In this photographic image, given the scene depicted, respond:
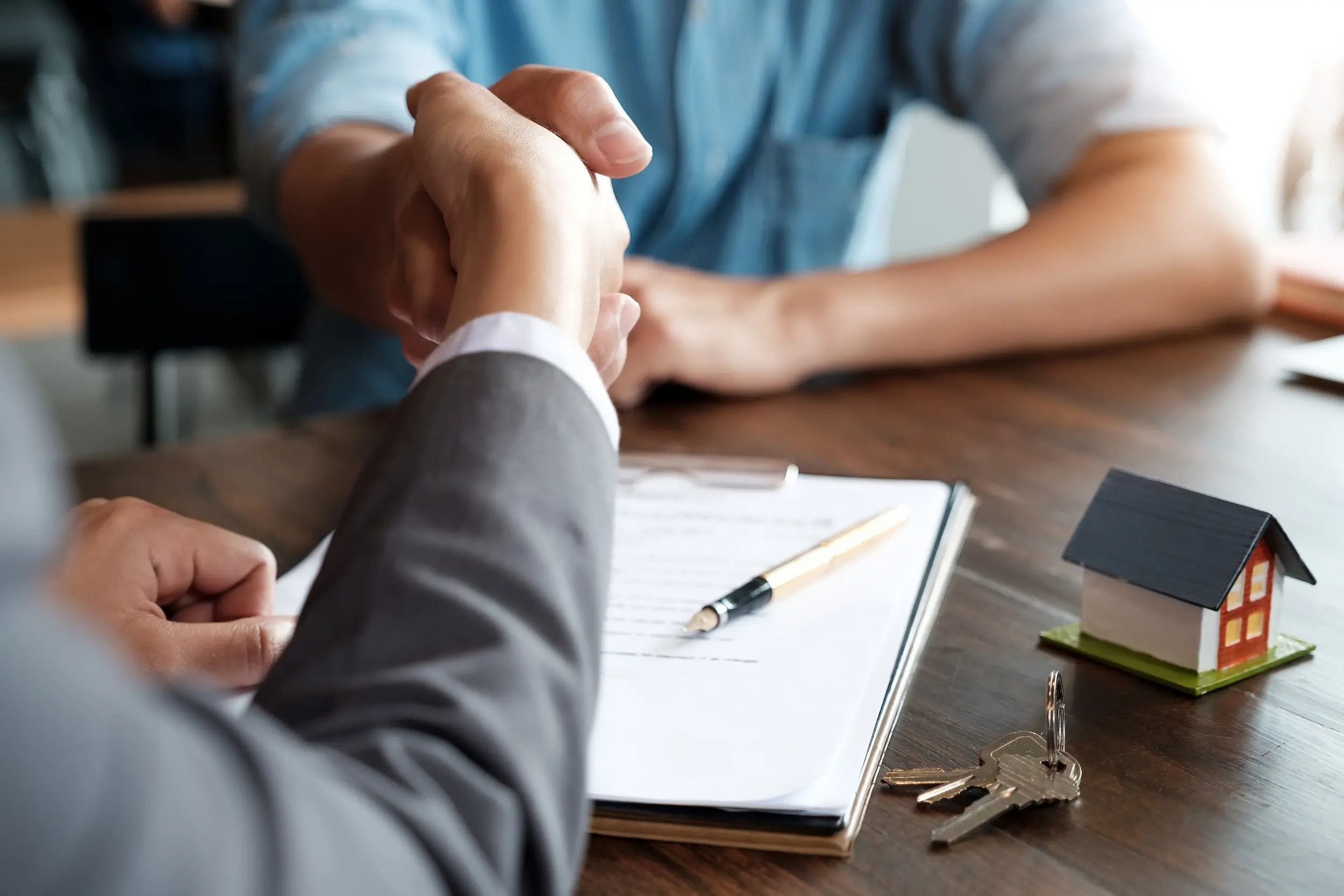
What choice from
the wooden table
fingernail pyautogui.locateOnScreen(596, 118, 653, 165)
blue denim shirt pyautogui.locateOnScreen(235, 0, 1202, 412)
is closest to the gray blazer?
fingernail pyautogui.locateOnScreen(596, 118, 653, 165)

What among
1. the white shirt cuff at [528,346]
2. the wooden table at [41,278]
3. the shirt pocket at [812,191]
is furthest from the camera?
the wooden table at [41,278]

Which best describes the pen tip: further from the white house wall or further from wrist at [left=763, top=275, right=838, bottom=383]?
wrist at [left=763, top=275, right=838, bottom=383]

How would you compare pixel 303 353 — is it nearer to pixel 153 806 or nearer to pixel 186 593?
pixel 186 593

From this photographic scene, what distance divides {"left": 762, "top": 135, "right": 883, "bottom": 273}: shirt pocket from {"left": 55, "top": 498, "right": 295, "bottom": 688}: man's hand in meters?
0.83

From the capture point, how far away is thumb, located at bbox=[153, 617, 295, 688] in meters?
0.48

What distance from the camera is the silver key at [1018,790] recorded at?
41 cm

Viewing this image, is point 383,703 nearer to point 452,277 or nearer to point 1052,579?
point 452,277

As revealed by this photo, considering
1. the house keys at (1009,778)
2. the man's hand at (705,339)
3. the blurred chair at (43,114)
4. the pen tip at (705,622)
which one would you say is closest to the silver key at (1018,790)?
the house keys at (1009,778)

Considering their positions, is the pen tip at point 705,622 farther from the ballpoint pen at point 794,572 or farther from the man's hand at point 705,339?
the man's hand at point 705,339

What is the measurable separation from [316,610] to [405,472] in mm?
42

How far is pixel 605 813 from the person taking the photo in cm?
43

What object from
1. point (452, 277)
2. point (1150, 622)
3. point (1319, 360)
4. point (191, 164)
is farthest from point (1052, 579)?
point (191, 164)

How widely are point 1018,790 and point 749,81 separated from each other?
0.93 meters

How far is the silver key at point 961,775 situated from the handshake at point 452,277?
0.63 feet
